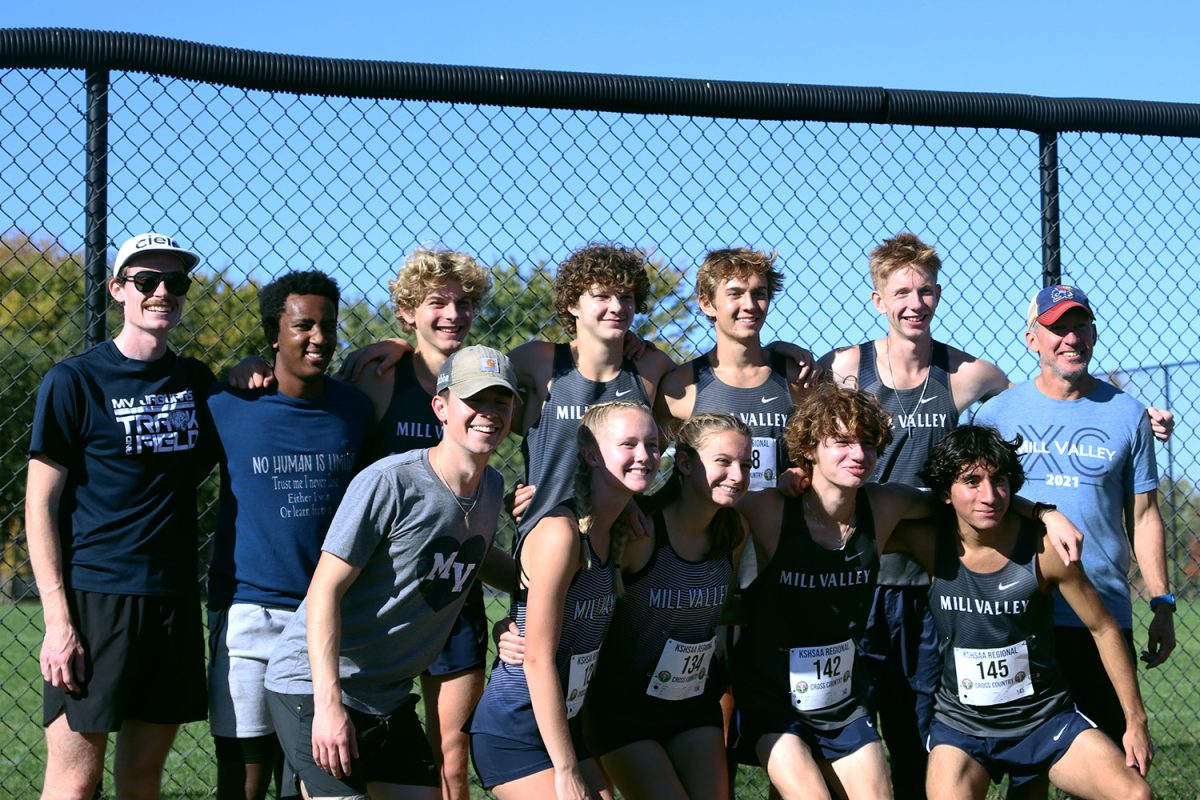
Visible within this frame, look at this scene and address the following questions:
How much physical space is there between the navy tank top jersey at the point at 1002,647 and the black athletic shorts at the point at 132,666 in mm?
2343

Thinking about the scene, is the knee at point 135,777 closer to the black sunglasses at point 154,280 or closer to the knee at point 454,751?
the knee at point 454,751

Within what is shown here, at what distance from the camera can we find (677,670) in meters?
3.79

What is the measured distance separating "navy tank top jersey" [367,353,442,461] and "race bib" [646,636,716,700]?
1005 mm

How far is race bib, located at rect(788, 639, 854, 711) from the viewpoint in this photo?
3.92 metres

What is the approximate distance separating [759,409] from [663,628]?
0.88 m

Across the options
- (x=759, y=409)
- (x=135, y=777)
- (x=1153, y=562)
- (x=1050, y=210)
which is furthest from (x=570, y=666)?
(x=1050, y=210)

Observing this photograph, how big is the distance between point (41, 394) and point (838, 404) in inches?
91.0

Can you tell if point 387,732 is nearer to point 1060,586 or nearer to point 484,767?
point 484,767

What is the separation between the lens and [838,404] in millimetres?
3926

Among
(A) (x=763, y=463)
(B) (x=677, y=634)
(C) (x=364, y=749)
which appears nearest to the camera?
(C) (x=364, y=749)

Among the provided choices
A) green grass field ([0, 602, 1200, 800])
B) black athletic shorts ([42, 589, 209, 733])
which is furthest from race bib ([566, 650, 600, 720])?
green grass field ([0, 602, 1200, 800])

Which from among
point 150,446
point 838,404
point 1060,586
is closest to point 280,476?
point 150,446

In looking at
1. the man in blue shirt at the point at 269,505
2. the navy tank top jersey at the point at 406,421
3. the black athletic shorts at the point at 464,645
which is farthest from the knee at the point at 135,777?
the navy tank top jersey at the point at 406,421

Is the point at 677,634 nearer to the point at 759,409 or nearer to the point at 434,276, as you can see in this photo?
the point at 759,409
